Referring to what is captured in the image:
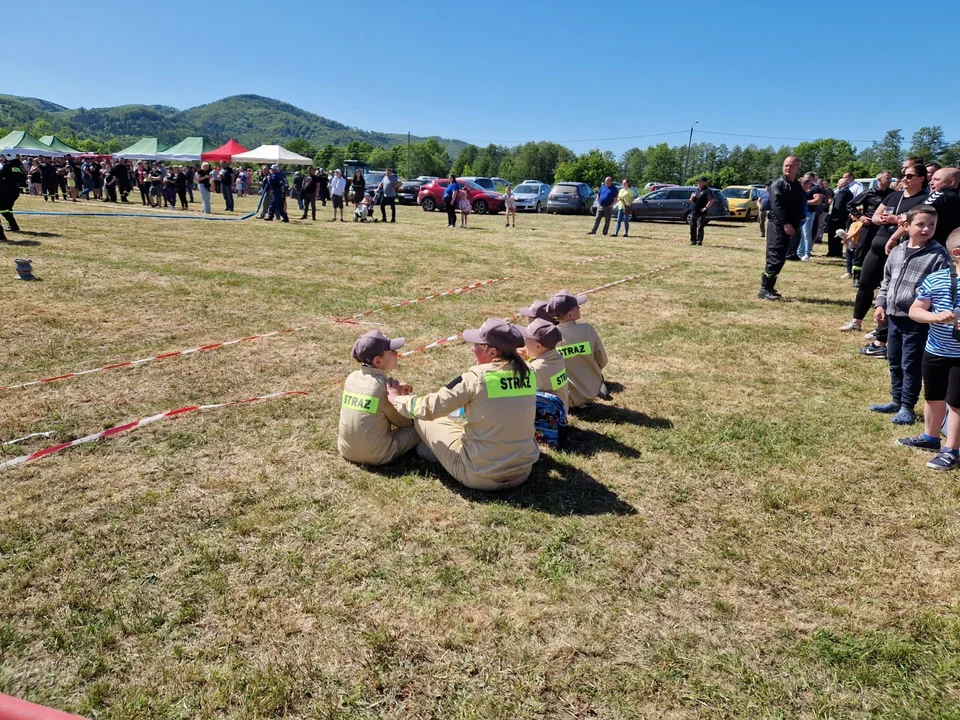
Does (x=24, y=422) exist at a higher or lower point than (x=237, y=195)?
lower

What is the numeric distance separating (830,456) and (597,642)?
2.85m

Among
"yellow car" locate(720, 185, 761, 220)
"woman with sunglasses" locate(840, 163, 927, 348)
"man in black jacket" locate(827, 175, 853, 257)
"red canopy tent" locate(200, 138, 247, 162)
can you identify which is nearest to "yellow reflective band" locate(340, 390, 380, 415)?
"woman with sunglasses" locate(840, 163, 927, 348)

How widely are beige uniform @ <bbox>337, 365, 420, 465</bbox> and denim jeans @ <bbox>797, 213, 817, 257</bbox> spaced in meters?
14.2

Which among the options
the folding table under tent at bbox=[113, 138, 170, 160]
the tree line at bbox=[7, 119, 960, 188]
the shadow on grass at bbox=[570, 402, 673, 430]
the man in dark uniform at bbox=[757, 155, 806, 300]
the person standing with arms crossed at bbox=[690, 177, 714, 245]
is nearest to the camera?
the shadow on grass at bbox=[570, 402, 673, 430]

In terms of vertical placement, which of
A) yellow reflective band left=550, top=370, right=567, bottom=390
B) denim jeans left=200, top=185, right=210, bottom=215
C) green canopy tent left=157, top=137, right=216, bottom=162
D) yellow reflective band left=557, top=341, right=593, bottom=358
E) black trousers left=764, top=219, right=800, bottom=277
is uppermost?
green canopy tent left=157, top=137, right=216, bottom=162

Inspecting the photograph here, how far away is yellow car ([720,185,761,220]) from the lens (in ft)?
89.5

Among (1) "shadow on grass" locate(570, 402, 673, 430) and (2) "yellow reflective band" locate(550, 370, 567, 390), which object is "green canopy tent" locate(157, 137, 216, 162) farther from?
(2) "yellow reflective band" locate(550, 370, 567, 390)

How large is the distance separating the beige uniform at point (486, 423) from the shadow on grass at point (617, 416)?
137 cm

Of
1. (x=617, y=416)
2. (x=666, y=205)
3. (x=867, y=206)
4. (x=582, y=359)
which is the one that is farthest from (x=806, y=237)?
(x=582, y=359)

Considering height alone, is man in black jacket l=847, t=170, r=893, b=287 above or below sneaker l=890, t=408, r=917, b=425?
above

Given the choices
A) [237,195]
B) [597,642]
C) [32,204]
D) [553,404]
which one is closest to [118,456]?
[553,404]

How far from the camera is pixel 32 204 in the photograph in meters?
22.9

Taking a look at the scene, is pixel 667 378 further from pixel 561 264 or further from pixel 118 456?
pixel 561 264

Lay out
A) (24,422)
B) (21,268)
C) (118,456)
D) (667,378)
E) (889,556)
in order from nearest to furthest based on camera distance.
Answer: (889,556) < (118,456) < (24,422) < (667,378) < (21,268)
